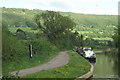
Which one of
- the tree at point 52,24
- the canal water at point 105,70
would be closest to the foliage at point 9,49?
the canal water at point 105,70

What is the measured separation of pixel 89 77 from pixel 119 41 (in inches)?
1262

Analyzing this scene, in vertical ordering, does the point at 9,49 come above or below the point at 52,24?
below

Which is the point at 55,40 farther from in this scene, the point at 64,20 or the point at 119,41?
the point at 119,41

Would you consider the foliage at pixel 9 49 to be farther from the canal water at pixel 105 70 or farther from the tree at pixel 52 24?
the tree at pixel 52 24

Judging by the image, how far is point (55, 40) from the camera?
63.2m

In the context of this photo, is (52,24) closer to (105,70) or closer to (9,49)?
(105,70)

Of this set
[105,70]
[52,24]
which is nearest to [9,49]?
[105,70]

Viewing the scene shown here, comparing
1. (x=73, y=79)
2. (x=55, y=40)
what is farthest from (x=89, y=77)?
(x=55, y=40)

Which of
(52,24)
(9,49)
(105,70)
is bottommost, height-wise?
(105,70)

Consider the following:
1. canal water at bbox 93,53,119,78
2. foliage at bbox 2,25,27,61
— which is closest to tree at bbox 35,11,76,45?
canal water at bbox 93,53,119,78

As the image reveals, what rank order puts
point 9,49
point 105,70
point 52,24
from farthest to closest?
1. point 52,24
2. point 105,70
3. point 9,49

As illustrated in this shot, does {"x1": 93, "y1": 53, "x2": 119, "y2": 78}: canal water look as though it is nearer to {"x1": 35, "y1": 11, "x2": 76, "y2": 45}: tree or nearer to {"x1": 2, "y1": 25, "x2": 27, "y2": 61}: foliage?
{"x1": 2, "y1": 25, "x2": 27, "y2": 61}: foliage

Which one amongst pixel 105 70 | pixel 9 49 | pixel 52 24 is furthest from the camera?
pixel 52 24

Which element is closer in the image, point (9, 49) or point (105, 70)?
point (9, 49)
